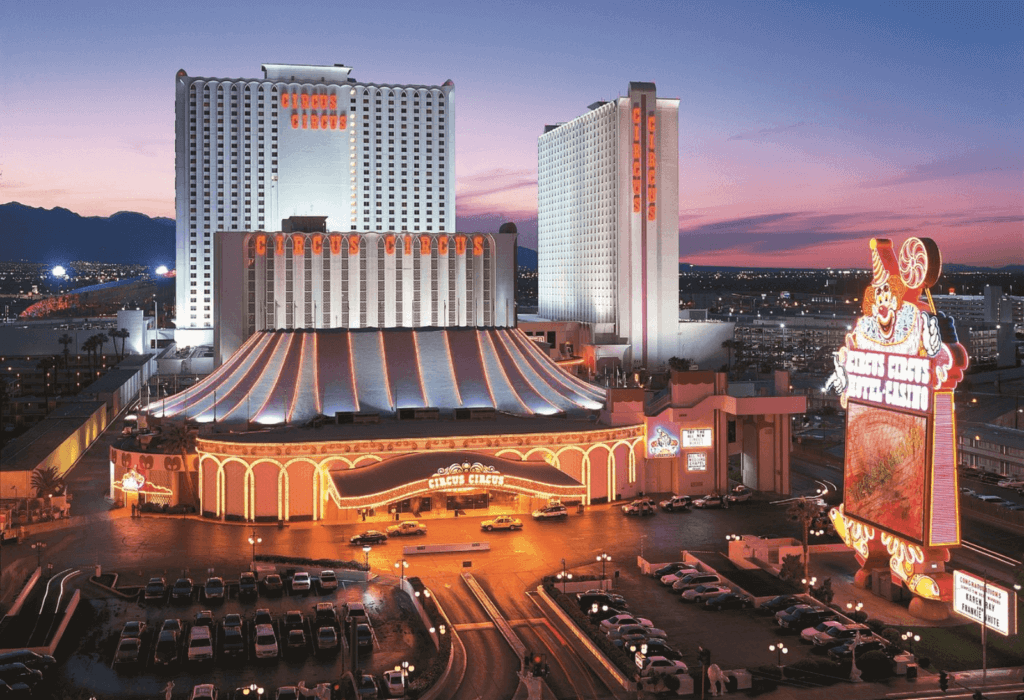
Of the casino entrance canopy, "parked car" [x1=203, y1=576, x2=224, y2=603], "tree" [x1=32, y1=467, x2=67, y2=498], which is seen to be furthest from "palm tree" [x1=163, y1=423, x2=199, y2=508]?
"parked car" [x1=203, y1=576, x2=224, y2=603]

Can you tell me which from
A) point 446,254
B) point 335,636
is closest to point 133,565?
point 335,636

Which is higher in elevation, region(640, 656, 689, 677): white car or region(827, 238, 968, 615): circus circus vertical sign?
region(827, 238, 968, 615): circus circus vertical sign

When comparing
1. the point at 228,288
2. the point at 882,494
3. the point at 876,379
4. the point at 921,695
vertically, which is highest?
the point at 228,288

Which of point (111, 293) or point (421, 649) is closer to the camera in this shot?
point (421, 649)

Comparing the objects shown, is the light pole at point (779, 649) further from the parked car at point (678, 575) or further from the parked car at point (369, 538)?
the parked car at point (369, 538)

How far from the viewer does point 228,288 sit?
232ft

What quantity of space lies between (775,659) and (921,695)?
14.8 feet

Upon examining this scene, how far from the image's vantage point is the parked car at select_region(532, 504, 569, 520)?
173 feet

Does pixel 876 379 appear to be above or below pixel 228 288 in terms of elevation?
below

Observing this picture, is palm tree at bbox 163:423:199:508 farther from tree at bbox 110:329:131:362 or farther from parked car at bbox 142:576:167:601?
tree at bbox 110:329:131:362

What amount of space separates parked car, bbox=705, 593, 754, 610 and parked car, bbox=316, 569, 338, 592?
14480 mm

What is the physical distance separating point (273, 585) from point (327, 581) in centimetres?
209

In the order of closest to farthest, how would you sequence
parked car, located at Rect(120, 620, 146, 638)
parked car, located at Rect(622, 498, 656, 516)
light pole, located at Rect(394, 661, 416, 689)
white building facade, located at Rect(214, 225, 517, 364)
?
light pole, located at Rect(394, 661, 416, 689) → parked car, located at Rect(120, 620, 146, 638) → parked car, located at Rect(622, 498, 656, 516) → white building facade, located at Rect(214, 225, 517, 364)

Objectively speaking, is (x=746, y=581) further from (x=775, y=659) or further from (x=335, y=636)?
(x=335, y=636)
